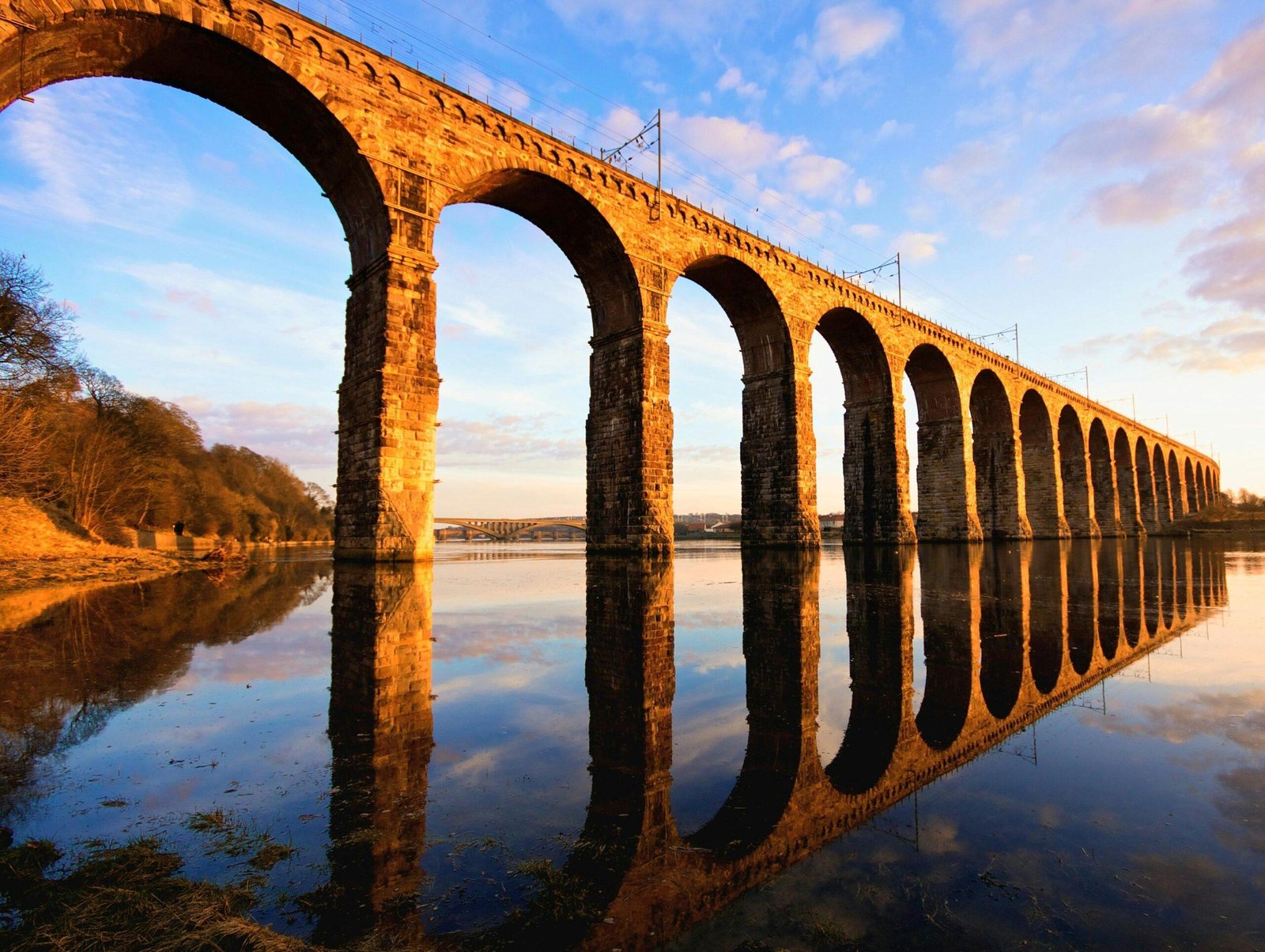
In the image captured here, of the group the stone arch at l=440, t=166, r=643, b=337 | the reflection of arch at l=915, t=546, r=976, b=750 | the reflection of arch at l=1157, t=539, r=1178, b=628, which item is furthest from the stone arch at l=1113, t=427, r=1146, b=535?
the reflection of arch at l=915, t=546, r=976, b=750

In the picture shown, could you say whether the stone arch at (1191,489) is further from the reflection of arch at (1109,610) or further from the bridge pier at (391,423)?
the bridge pier at (391,423)

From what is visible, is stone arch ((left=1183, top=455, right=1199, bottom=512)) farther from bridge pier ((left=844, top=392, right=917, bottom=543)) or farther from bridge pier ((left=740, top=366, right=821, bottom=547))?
bridge pier ((left=740, top=366, right=821, bottom=547))

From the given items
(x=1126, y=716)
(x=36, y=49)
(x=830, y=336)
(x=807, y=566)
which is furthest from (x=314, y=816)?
(x=830, y=336)

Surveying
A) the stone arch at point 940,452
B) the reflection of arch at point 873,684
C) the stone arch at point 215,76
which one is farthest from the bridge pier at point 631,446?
the stone arch at point 940,452

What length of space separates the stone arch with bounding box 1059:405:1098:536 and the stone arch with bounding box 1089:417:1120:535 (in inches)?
91.2

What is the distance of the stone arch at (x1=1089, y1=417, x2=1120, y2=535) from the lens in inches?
1988

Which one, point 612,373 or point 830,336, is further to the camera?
point 830,336

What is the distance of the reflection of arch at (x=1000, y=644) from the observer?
3600 millimetres

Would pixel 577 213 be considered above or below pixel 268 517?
above

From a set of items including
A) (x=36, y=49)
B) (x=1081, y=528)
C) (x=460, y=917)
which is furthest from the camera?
(x=1081, y=528)

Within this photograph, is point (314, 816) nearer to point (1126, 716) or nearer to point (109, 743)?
point (109, 743)

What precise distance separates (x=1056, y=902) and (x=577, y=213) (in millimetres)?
20144

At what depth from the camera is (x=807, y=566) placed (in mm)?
15430

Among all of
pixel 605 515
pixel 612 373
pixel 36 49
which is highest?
pixel 36 49
